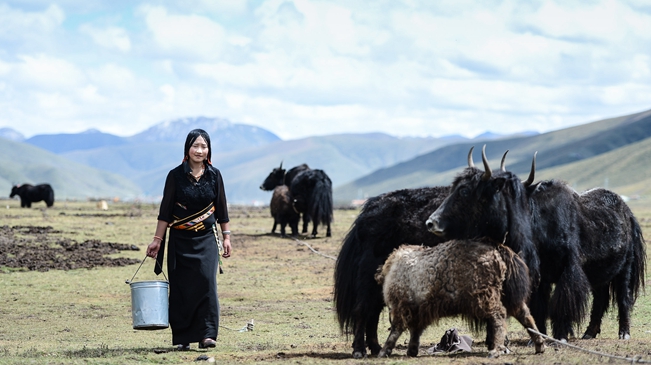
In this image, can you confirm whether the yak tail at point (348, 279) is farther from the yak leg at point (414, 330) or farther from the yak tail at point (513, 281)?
the yak tail at point (513, 281)

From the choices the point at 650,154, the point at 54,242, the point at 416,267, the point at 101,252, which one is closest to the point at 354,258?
the point at 416,267

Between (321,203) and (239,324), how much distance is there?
40.7ft

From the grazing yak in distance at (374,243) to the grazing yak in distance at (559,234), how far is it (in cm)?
54

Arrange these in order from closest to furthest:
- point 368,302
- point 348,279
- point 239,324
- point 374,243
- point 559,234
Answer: point 368,302
point 374,243
point 348,279
point 559,234
point 239,324

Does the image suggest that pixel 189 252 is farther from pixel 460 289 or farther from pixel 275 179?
pixel 275 179

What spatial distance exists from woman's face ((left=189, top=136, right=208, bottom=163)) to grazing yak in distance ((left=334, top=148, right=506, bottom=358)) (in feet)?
5.00

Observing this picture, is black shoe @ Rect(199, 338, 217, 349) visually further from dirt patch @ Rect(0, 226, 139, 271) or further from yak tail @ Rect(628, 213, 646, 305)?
dirt patch @ Rect(0, 226, 139, 271)

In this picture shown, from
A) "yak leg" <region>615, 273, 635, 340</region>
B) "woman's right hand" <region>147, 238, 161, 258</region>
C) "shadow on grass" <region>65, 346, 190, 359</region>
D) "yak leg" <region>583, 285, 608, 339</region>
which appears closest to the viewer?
"shadow on grass" <region>65, 346, 190, 359</region>

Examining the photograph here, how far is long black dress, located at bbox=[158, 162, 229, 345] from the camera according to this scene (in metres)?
7.88

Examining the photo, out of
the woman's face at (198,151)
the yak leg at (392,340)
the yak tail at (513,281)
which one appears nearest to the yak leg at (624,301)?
the yak tail at (513,281)

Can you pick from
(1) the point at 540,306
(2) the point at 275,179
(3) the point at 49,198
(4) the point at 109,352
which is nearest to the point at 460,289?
(1) the point at 540,306

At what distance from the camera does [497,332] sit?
22.8 feet

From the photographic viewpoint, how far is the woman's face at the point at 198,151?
25.8ft

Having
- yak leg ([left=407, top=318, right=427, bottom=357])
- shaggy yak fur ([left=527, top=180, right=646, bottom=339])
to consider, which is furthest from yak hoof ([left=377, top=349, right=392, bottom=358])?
shaggy yak fur ([left=527, top=180, right=646, bottom=339])
